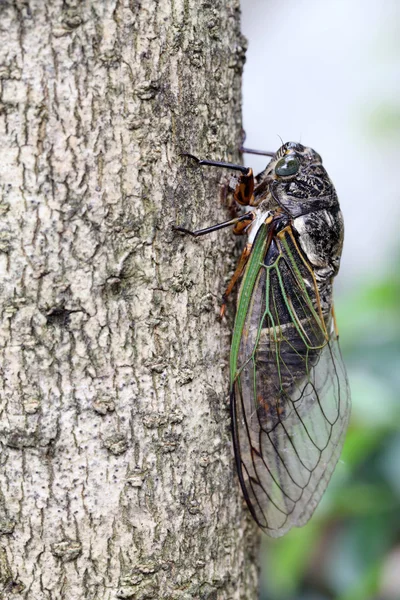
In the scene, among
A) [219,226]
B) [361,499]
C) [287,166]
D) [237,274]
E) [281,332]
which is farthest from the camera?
[361,499]

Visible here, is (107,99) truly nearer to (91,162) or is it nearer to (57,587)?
(91,162)

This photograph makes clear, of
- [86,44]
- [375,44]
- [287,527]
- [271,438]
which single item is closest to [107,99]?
[86,44]

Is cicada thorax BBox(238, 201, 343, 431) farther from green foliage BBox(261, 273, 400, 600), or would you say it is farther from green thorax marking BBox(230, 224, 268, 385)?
green foliage BBox(261, 273, 400, 600)

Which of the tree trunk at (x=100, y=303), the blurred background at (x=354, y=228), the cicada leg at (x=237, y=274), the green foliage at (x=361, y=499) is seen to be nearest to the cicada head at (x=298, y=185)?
the cicada leg at (x=237, y=274)

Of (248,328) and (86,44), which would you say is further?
(248,328)

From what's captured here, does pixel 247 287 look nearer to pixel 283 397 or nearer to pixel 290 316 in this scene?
pixel 290 316

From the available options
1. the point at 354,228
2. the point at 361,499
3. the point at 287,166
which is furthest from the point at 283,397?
the point at 354,228

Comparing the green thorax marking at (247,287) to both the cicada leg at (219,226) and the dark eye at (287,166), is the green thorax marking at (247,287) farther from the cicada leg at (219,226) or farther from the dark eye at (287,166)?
the dark eye at (287,166)
